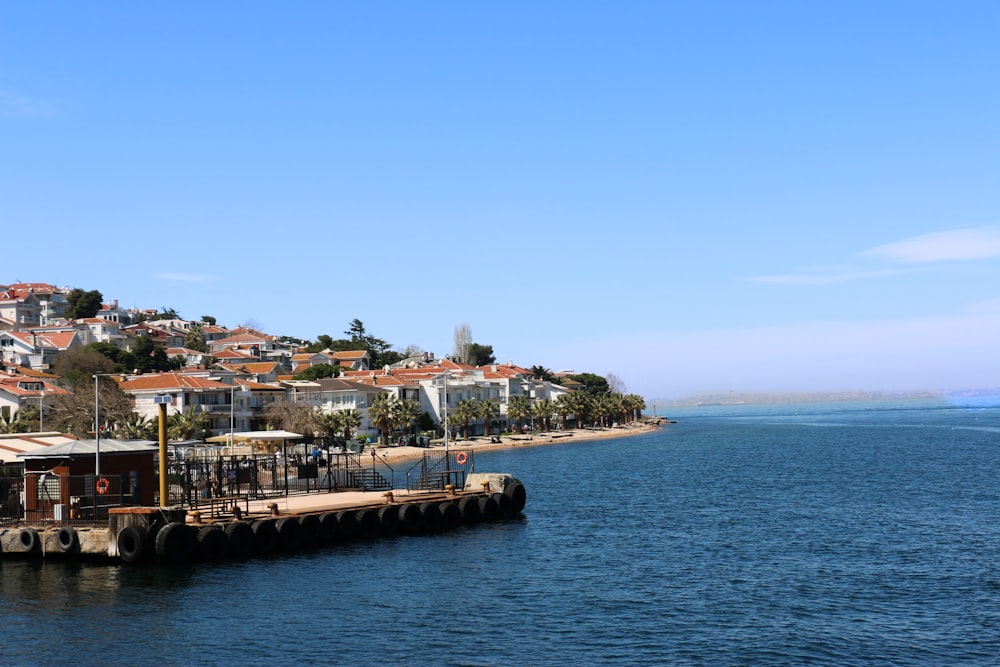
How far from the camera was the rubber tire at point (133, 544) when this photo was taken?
4594cm

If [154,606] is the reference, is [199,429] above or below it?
above

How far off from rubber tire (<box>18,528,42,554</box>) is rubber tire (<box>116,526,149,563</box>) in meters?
5.16

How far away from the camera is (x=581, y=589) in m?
41.1

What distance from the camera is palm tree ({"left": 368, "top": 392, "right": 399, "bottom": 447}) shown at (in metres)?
136

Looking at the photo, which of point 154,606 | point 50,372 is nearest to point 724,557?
point 154,606

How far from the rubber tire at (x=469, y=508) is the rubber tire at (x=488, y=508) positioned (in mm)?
237

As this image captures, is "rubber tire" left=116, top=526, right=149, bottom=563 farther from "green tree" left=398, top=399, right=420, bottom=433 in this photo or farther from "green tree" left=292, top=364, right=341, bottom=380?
"green tree" left=292, top=364, right=341, bottom=380

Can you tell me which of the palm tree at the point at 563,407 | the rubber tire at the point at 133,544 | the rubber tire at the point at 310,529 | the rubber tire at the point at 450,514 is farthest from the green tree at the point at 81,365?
the rubber tire at the point at 133,544

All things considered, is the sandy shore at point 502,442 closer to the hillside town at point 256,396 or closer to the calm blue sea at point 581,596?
the hillside town at point 256,396

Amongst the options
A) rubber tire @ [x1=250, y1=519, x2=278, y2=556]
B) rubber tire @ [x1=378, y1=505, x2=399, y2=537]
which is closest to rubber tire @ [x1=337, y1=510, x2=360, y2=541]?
rubber tire @ [x1=378, y1=505, x2=399, y2=537]

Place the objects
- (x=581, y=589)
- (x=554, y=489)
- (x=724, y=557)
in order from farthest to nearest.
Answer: (x=554, y=489) → (x=724, y=557) → (x=581, y=589)

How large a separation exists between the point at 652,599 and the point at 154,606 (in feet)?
61.2

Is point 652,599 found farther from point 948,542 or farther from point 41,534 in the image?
point 41,534

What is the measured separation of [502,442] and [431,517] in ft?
329
